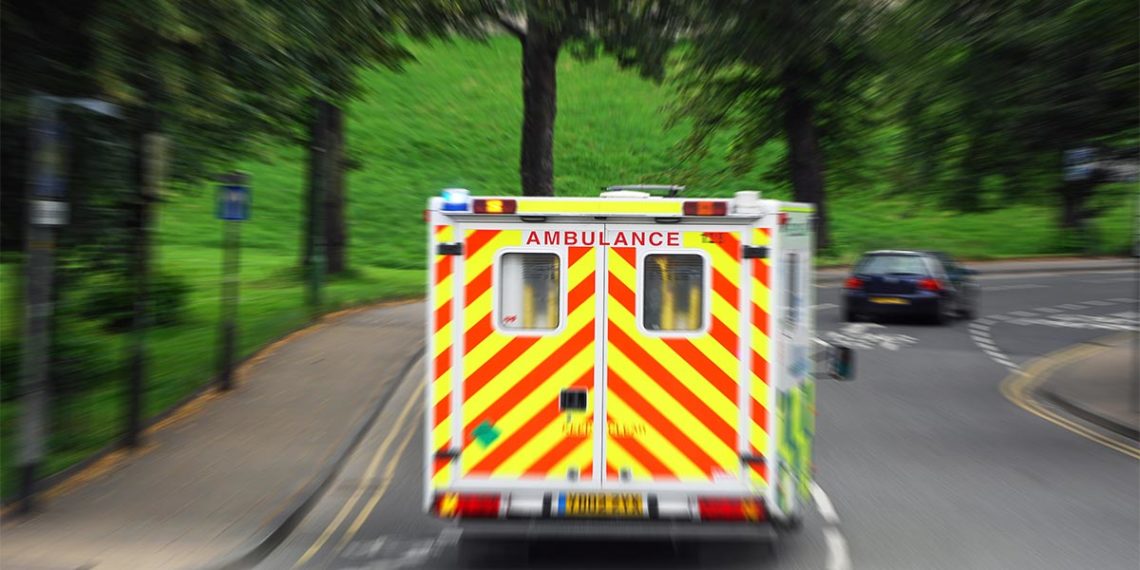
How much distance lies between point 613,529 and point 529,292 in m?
1.42

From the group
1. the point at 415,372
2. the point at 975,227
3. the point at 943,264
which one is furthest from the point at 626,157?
the point at 415,372

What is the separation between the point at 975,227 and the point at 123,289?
42847 millimetres

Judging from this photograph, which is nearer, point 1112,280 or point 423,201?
point 1112,280

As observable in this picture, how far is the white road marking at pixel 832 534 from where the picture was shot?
7105 millimetres

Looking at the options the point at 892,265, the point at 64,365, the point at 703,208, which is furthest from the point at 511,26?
the point at 703,208

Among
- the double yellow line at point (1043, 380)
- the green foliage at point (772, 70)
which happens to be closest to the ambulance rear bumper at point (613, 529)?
the double yellow line at point (1043, 380)

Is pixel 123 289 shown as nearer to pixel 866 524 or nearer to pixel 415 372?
pixel 415 372

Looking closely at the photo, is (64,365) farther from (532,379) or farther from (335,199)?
(335,199)

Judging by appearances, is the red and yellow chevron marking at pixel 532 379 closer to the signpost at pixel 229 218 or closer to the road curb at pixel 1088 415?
the signpost at pixel 229 218

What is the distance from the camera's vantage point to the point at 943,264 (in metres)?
23.6

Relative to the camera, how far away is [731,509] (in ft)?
21.0

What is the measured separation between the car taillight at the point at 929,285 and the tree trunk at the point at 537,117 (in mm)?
7936

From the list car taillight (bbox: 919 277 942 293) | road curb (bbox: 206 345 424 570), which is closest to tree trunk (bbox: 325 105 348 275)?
car taillight (bbox: 919 277 942 293)

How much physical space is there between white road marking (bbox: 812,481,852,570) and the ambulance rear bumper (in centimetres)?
89
